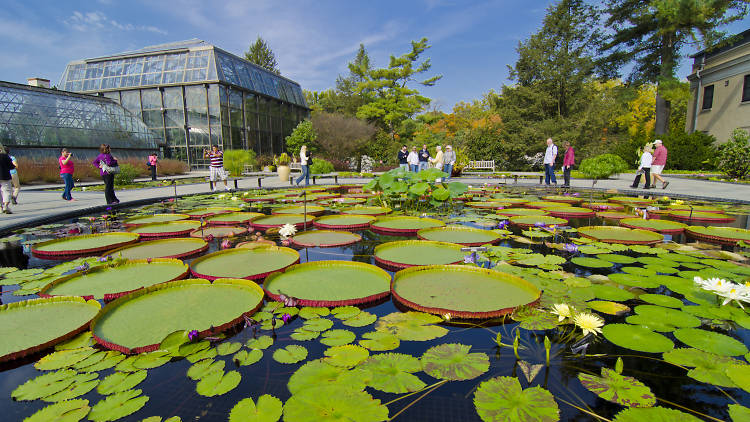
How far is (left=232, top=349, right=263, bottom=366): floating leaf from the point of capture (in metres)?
1.65

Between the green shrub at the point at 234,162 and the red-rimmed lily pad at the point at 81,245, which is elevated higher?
the green shrub at the point at 234,162

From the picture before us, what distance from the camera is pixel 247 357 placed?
1685mm

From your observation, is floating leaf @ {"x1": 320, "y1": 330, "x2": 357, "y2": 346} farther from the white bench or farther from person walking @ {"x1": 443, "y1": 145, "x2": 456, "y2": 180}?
the white bench

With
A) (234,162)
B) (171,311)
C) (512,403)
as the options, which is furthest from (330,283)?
(234,162)

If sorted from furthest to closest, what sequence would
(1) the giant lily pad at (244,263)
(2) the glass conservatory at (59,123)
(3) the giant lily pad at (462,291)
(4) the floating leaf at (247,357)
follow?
(2) the glass conservatory at (59,123) → (1) the giant lily pad at (244,263) → (3) the giant lily pad at (462,291) → (4) the floating leaf at (247,357)

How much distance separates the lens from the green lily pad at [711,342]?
5.49 feet

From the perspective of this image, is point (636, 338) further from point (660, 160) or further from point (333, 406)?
point (660, 160)

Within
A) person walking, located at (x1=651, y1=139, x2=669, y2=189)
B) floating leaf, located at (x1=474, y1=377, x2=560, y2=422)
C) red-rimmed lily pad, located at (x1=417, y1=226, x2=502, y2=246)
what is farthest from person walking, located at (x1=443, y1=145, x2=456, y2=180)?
floating leaf, located at (x1=474, y1=377, x2=560, y2=422)

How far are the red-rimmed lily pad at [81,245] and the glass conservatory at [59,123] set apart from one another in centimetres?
1705

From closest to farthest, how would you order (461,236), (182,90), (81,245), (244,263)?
(244,263) → (81,245) → (461,236) → (182,90)

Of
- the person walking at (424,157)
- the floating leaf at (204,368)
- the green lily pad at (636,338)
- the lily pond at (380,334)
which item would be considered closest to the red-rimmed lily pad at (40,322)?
the lily pond at (380,334)

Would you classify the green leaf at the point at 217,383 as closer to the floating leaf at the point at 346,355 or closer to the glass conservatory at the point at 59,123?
the floating leaf at the point at 346,355

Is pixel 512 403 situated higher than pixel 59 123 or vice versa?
pixel 59 123

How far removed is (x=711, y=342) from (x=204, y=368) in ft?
8.56
